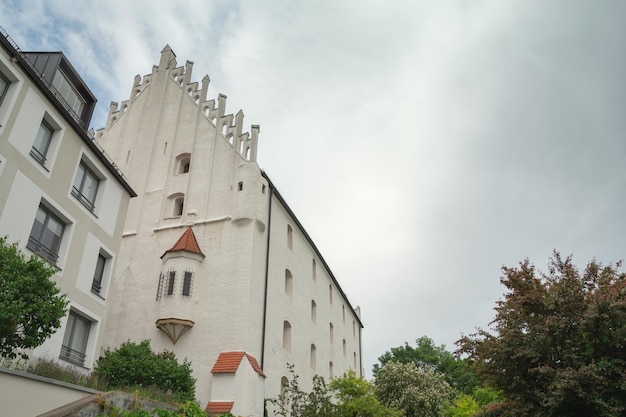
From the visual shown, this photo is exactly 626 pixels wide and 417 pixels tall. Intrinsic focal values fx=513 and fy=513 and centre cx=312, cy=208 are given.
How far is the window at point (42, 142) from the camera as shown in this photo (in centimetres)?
1661

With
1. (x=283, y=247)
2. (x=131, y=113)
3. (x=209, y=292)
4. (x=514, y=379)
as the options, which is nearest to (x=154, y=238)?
(x=209, y=292)

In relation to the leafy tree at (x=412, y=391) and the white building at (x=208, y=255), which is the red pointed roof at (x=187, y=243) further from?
the leafy tree at (x=412, y=391)

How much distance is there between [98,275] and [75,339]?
270cm

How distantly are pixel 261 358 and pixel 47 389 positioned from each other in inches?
491

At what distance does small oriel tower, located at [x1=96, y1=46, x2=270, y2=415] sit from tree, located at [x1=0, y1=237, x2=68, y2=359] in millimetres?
10782

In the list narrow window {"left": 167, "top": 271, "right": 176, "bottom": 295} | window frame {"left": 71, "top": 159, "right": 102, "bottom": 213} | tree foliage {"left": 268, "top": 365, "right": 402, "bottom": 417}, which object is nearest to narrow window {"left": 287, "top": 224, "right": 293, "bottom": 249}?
narrow window {"left": 167, "top": 271, "right": 176, "bottom": 295}

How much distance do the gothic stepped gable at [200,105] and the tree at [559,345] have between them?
15592mm

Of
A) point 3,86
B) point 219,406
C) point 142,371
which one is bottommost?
point 219,406

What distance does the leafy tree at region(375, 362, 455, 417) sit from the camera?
34.4 m

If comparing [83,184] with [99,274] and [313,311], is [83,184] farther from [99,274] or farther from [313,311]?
[313,311]

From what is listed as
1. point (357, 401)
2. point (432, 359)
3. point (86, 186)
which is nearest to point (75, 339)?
point (86, 186)

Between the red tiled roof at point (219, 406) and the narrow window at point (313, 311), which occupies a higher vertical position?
the narrow window at point (313, 311)

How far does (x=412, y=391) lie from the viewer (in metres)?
34.9

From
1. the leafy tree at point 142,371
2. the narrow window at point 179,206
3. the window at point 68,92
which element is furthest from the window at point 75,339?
the narrow window at point 179,206
